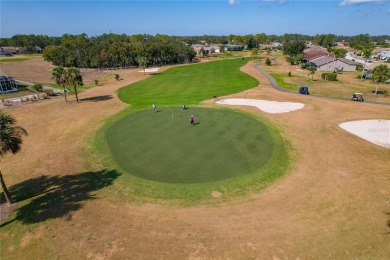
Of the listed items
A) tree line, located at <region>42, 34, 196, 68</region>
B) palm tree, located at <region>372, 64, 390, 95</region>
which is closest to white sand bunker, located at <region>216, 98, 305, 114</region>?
palm tree, located at <region>372, 64, 390, 95</region>

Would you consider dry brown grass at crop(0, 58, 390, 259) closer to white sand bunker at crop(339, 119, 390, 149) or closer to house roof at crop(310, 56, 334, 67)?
white sand bunker at crop(339, 119, 390, 149)

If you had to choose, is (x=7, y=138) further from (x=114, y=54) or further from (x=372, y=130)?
(x=114, y=54)

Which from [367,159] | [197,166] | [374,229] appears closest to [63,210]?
[197,166]

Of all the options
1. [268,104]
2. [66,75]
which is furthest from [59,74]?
[268,104]

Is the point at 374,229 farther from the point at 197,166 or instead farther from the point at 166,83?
the point at 166,83

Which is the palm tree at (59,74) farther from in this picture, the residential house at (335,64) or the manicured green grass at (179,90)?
the residential house at (335,64)

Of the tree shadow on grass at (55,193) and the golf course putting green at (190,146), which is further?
the golf course putting green at (190,146)

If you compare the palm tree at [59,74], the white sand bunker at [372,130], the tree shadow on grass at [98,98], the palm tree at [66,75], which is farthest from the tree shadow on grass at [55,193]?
the tree shadow on grass at [98,98]
